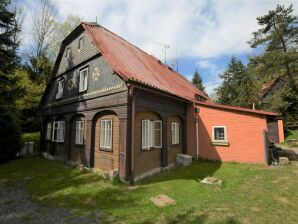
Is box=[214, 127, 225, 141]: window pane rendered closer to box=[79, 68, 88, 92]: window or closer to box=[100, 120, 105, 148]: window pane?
box=[100, 120, 105, 148]: window pane

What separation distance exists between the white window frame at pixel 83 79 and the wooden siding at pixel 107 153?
2.50 metres

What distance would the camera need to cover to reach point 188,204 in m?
6.30

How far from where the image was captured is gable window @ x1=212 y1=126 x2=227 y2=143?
12.8 m

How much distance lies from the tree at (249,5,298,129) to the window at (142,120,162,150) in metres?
19.3

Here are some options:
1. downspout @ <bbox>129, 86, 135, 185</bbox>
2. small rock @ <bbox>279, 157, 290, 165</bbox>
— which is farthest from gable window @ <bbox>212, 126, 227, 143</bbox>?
downspout @ <bbox>129, 86, 135, 185</bbox>

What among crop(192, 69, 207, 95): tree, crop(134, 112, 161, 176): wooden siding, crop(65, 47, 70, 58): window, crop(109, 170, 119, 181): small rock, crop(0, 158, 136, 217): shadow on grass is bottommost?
crop(0, 158, 136, 217): shadow on grass

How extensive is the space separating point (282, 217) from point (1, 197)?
30.3 ft

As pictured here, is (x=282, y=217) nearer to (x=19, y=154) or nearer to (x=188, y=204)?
(x=188, y=204)

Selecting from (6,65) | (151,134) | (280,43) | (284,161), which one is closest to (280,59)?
(280,43)

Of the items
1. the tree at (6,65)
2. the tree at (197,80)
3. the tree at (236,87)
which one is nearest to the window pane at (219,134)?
the tree at (6,65)

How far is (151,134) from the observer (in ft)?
33.1

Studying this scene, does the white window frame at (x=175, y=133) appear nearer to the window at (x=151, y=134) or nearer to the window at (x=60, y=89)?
the window at (x=151, y=134)

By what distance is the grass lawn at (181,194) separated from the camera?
5.54 m

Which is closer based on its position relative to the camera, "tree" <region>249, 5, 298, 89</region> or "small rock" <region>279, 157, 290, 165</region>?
"small rock" <region>279, 157, 290, 165</region>
